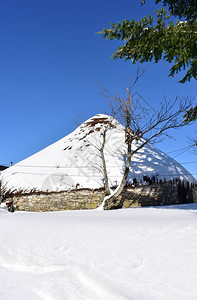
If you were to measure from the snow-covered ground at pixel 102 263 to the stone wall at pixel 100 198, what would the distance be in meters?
9.84

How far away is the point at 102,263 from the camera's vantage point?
6.63 ft

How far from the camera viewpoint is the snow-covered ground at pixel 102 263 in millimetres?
1660

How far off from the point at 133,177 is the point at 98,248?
11.5 metres

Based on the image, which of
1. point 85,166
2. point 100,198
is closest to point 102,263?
point 100,198

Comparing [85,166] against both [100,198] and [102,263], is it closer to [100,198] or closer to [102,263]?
[100,198]

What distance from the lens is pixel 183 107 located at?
10117 mm

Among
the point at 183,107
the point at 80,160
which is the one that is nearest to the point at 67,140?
the point at 80,160

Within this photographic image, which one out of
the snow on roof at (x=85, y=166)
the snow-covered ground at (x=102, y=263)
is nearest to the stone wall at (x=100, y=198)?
the snow on roof at (x=85, y=166)

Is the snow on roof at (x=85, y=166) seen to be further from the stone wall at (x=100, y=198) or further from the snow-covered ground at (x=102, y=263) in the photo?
the snow-covered ground at (x=102, y=263)

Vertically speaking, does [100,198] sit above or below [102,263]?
below

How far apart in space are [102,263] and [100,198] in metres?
10.9

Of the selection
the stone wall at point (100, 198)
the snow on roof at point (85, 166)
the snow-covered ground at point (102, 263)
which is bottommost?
the stone wall at point (100, 198)

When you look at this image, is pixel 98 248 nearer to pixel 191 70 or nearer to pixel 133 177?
pixel 191 70

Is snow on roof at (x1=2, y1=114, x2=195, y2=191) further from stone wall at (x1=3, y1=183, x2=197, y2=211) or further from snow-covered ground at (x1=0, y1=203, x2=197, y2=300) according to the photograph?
snow-covered ground at (x1=0, y1=203, x2=197, y2=300)
